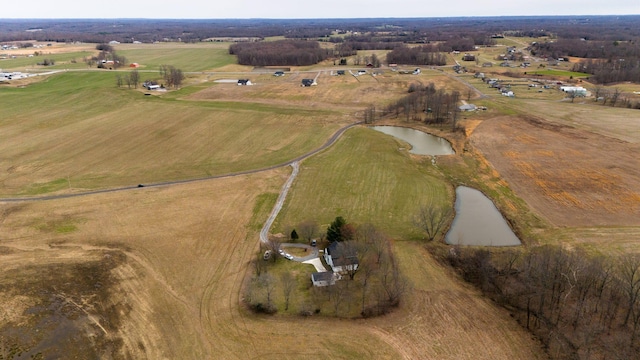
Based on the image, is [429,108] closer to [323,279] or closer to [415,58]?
[323,279]

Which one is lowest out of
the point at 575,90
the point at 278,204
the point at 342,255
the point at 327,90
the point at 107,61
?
the point at 342,255

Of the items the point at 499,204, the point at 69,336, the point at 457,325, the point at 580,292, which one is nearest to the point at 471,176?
the point at 499,204

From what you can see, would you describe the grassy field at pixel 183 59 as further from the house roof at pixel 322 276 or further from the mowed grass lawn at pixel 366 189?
the house roof at pixel 322 276

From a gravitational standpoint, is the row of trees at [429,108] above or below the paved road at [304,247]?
above

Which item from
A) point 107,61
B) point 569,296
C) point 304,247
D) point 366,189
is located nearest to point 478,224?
point 366,189

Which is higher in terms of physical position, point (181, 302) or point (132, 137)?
point (132, 137)

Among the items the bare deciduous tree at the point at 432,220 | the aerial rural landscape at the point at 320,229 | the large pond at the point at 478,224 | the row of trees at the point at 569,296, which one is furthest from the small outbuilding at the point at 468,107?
the row of trees at the point at 569,296
